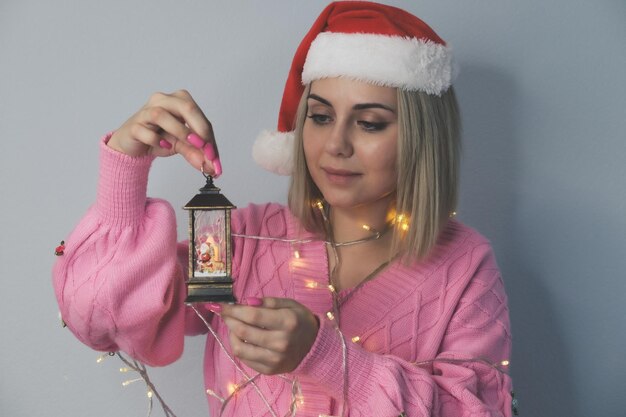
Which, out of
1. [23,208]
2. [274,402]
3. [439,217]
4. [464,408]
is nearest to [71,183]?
A: [23,208]

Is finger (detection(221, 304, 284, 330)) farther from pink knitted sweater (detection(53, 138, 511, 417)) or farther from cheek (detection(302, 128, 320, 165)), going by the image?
cheek (detection(302, 128, 320, 165))

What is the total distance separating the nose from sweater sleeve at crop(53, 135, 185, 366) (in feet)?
1.18

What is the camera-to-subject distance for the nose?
4.89 feet

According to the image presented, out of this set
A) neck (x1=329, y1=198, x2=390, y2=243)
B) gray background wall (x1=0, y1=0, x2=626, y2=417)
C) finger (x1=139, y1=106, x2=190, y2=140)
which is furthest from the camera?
gray background wall (x1=0, y1=0, x2=626, y2=417)

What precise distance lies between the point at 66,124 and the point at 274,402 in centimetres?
96

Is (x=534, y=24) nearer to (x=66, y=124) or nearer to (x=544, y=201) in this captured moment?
(x=544, y=201)

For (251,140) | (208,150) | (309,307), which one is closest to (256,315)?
(208,150)

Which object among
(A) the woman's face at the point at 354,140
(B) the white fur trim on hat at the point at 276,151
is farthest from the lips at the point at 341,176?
(B) the white fur trim on hat at the point at 276,151

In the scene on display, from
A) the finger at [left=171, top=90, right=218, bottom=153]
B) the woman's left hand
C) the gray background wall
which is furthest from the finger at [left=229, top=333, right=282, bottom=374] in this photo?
the gray background wall

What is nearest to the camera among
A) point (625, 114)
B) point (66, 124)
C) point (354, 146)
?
point (354, 146)

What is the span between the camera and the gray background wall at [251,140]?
193cm

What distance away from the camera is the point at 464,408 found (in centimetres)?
144

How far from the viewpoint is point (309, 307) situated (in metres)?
1.62

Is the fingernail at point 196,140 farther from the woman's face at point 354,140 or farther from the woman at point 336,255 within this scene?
the woman's face at point 354,140
